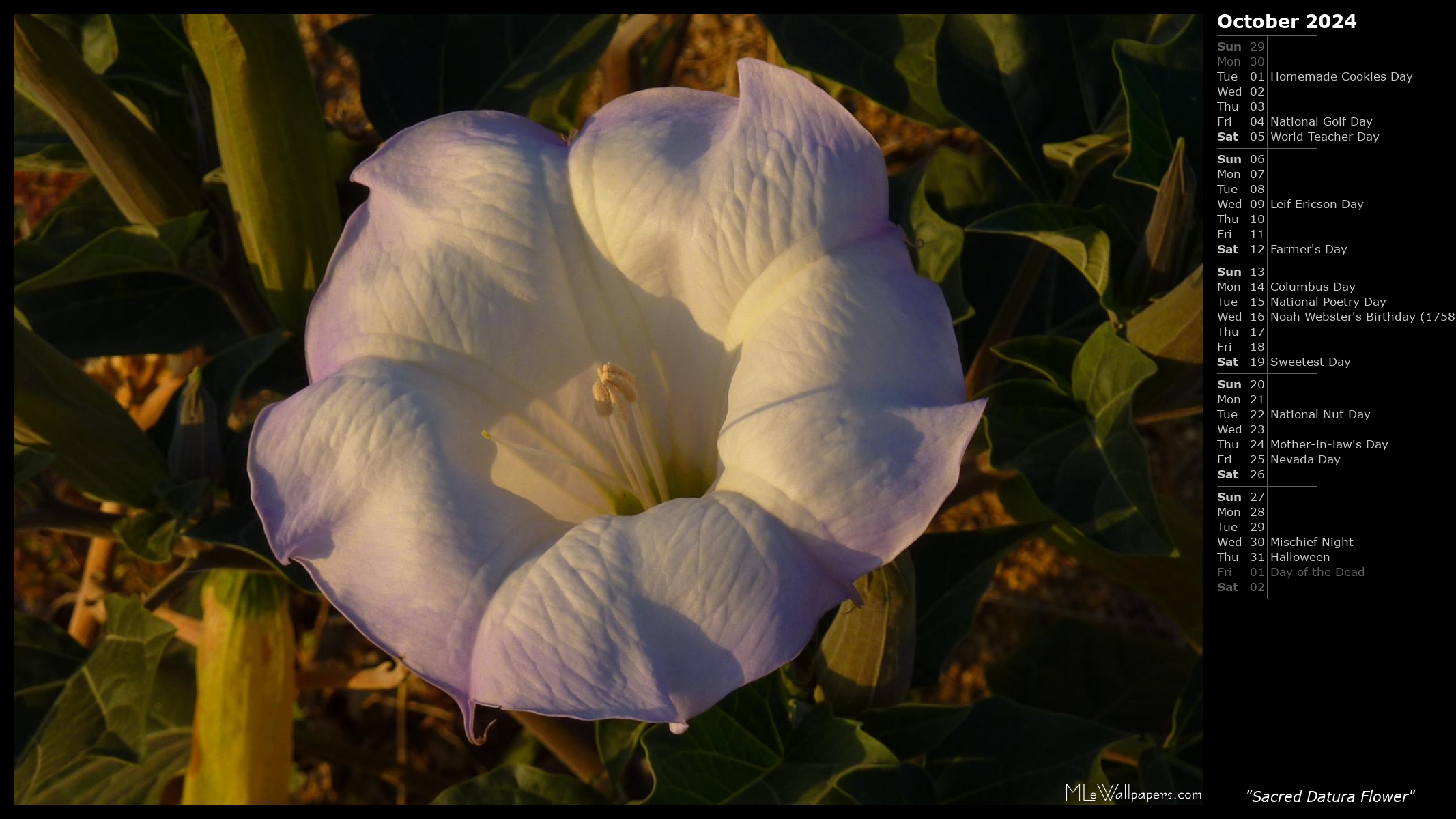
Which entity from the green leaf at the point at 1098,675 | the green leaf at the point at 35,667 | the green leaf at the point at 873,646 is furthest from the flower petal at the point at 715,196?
the green leaf at the point at 1098,675

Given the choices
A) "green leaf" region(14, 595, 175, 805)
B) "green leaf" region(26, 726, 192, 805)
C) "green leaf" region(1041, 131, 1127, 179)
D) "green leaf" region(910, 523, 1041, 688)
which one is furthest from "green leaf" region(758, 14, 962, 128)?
"green leaf" region(26, 726, 192, 805)

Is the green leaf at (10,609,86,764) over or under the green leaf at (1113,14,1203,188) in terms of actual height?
under

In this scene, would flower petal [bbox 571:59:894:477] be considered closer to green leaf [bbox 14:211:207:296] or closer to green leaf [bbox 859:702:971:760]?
green leaf [bbox 859:702:971:760]

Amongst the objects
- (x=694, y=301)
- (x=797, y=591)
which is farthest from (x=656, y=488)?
(x=797, y=591)

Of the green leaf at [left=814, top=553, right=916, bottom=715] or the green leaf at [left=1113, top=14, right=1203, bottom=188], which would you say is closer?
the green leaf at [left=814, top=553, right=916, bottom=715]

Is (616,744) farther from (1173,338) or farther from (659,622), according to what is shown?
(1173,338)

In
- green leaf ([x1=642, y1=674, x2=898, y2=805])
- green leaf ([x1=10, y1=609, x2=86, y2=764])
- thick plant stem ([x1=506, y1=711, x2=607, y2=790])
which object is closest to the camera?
green leaf ([x1=642, y1=674, x2=898, y2=805])
